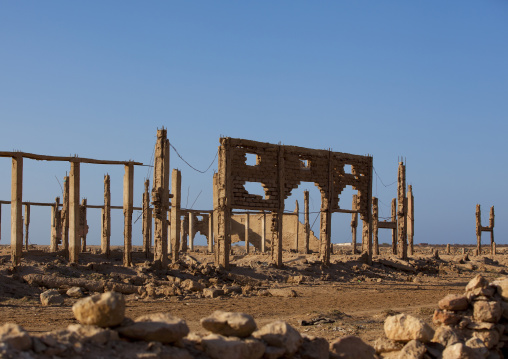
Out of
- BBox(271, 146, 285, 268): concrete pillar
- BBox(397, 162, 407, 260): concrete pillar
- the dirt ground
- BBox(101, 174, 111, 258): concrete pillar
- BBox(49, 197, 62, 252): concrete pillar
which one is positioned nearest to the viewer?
the dirt ground

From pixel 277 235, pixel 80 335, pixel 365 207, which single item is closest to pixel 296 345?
pixel 80 335

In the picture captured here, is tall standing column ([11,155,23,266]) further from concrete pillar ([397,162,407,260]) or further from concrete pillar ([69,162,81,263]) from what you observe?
concrete pillar ([397,162,407,260])

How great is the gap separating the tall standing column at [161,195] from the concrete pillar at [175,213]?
1949mm

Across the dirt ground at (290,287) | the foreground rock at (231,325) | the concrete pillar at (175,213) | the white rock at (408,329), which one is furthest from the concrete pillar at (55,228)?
the foreground rock at (231,325)

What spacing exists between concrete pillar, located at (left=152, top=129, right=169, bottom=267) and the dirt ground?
2.59 feet

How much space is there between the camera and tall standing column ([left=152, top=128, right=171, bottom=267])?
2077 cm

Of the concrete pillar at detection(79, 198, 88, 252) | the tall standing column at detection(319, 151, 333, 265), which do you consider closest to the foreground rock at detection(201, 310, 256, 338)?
the tall standing column at detection(319, 151, 333, 265)

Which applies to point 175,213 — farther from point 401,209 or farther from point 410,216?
point 410,216

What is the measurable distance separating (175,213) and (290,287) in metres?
6.19

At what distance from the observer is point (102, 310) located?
20.9ft

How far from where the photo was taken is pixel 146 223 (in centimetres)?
2241

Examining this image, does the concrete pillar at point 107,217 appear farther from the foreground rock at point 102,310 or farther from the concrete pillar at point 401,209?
the foreground rock at point 102,310

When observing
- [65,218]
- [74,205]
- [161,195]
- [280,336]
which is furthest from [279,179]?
[280,336]

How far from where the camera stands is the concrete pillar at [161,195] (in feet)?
68.1
